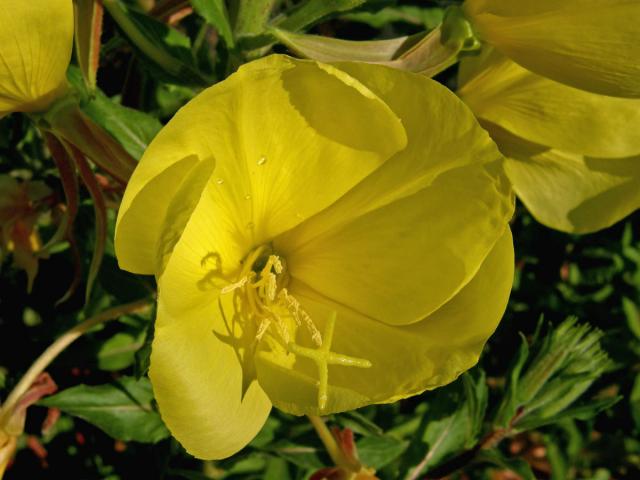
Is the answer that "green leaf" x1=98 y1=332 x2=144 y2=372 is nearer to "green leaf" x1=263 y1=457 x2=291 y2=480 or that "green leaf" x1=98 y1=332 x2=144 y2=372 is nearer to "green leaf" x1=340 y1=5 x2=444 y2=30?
"green leaf" x1=263 y1=457 x2=291 y2=480

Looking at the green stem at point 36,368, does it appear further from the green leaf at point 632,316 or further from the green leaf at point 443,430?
the green leaf at point 632,316

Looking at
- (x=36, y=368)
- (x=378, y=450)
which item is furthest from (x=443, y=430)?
(x=36, y=368)

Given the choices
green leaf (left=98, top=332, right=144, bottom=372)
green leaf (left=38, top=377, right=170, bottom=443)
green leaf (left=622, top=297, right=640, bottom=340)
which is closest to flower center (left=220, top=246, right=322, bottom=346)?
green leaf (left=38, top=377, right=170, bottom=443)

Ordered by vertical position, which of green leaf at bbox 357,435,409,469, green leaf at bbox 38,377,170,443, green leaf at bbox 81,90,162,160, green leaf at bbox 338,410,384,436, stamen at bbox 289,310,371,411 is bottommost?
green leaf at bbox 357,435,409,469

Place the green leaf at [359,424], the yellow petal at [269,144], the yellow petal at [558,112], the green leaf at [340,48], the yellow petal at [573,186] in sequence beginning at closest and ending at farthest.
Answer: the yellow petal at [269,144]
the green leaf at [340,48]
the yellow petal at [558,112]
the yellow petal at [573,186]
the green leaf at [359,424]

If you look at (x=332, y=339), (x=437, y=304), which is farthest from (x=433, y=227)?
(x=332, y=339)

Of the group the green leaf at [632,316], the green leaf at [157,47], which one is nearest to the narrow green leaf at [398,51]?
the green leaf at [157,47]
